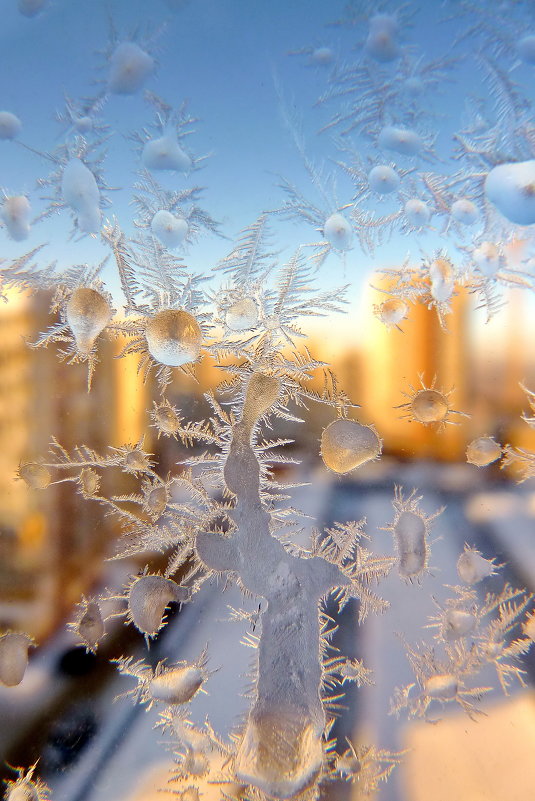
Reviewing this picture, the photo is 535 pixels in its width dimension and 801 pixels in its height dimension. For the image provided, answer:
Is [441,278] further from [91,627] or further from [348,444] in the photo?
[91,627]

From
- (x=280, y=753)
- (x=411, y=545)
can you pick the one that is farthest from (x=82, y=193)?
(x=280, y=753)

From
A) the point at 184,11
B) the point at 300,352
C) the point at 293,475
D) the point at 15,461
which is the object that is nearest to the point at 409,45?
the point at 184,11

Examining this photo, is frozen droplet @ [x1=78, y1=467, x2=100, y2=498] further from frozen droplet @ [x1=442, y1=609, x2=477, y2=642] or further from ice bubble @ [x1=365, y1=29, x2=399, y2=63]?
ice bubble @ [x1=365, y1=29, x2=399, y2=63]

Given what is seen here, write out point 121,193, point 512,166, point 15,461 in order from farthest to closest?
point 15,461 < point 121,193 < point 512,166

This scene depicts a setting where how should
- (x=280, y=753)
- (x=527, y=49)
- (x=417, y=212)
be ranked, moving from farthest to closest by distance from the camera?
(x=417, y=212) → (x=527, y=49) → (x=280, y=753)

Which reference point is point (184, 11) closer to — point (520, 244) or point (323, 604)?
point (520, 244)
